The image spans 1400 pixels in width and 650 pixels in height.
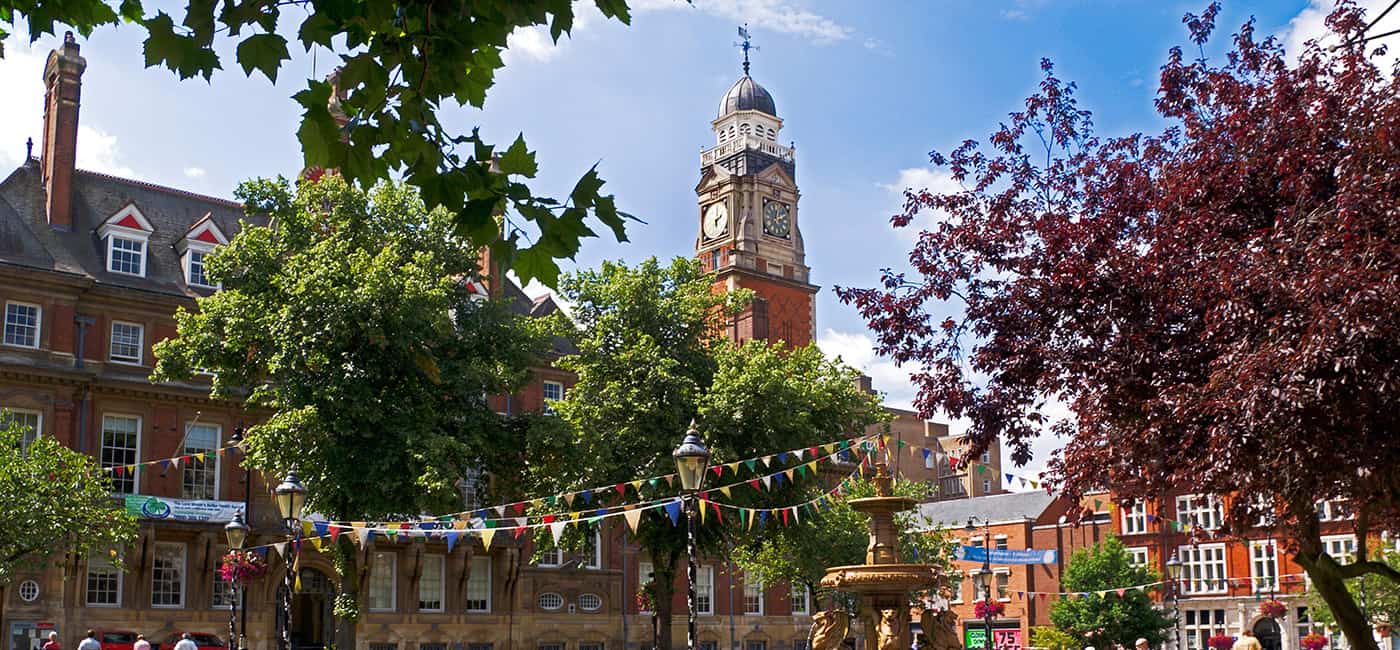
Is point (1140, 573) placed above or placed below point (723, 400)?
below

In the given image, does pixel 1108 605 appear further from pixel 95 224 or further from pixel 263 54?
pixel 263 54

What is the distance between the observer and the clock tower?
210 ft

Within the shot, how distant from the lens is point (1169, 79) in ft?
50.1

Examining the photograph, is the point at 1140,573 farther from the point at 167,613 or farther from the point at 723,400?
the point at 167,613

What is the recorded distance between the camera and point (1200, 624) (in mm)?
66688

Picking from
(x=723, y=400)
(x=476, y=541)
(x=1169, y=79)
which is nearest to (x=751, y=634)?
(x=476, y=541)

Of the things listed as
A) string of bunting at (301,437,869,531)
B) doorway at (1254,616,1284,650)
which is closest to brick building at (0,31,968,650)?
string of bunting at (301,437,869,531)

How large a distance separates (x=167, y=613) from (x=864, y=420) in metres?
20.1

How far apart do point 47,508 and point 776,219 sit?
42.8 metres

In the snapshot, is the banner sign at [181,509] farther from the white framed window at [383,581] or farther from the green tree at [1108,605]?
the green tree at [1108,605]

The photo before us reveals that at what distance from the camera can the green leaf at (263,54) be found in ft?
19.4

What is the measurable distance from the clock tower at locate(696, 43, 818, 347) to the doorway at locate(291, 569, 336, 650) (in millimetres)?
25555

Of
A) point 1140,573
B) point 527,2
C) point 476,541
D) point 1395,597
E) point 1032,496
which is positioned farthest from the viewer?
point 1032,496

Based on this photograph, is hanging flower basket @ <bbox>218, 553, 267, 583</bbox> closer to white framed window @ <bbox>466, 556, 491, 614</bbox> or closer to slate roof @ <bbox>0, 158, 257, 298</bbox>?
slate roof @ <bbox>0, 158, 257, 298</bbox>
